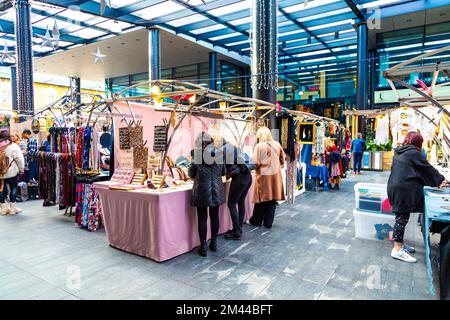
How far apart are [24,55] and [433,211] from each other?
1065cm

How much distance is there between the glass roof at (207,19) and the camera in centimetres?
996

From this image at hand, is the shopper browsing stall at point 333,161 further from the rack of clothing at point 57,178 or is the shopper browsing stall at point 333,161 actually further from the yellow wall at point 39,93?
the yellow wall at point 39,93

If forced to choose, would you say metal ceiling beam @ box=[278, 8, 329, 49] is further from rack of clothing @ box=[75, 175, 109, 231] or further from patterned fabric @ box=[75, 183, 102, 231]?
patterned fabric @ box=[75, 183, 102, 231]

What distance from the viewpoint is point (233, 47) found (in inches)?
590

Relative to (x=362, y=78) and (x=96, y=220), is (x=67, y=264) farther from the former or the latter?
(x=362, y=78)

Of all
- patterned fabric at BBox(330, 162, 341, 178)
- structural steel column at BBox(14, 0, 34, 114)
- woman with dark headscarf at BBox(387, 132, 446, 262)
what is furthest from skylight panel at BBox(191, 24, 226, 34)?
woman with dark headscarf at BBox(387, 132, 446, 262)

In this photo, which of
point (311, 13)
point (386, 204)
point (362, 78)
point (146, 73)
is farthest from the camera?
point (146, 73)

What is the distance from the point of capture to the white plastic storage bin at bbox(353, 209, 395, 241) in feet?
13.6

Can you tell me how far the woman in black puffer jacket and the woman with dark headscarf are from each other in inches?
81.3

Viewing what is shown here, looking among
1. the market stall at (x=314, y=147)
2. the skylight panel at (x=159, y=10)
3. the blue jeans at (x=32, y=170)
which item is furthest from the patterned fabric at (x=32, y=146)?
the market stall at (x=314, y=147)

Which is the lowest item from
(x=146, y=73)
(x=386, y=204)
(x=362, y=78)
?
(x=386, y=204)
